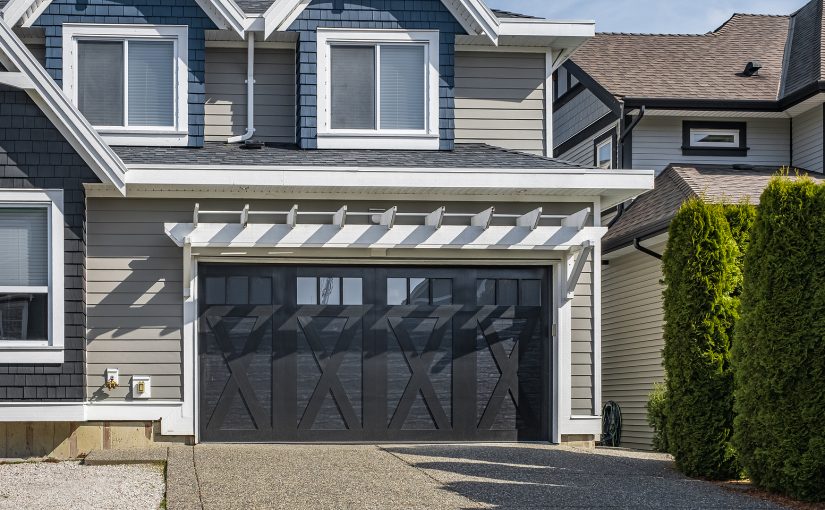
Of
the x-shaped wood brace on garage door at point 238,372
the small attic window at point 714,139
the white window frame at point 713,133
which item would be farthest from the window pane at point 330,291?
the white window frame at point 713,133

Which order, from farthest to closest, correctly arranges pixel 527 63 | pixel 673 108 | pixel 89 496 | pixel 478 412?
pixel 673 108 → pixel 527 63 → pixel 478 412 → pixel 89 496

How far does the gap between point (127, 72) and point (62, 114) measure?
2.11 m

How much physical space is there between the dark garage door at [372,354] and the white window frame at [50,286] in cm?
162

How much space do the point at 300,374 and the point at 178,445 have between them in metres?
1.57

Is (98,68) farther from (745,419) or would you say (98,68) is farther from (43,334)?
(745,419)

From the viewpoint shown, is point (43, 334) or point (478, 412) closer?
point (43, 334)

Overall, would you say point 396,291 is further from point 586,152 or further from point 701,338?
point 586,152

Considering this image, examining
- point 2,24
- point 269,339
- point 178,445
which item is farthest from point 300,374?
point 2,24

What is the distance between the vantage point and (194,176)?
42.2 feet

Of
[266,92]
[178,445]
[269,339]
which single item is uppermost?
[266,92]

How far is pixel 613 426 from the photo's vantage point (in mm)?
18156

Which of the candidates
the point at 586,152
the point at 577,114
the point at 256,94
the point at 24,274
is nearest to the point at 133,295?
the point at 24,274

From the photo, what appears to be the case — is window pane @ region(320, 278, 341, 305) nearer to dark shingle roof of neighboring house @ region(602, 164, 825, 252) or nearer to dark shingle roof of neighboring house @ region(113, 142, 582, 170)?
dark shingle roof of neighboring house @ region(113, 142, 582, 170)

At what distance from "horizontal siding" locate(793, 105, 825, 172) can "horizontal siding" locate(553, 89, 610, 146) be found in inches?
120
